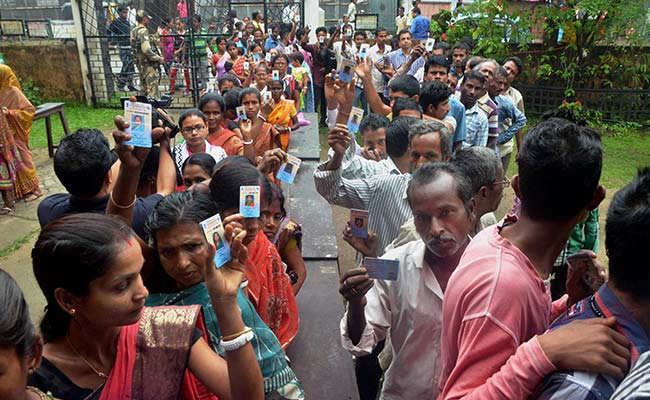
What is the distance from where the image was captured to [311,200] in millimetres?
4965

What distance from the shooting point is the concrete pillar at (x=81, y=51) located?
10909 millimetres

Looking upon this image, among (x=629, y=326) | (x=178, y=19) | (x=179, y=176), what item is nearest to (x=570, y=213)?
(x=629, y=326)

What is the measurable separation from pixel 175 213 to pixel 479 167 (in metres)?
1.52

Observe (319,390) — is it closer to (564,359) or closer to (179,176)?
(564,359)

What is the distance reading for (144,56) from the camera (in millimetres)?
10516

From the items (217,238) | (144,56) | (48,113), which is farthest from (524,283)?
(144,56)

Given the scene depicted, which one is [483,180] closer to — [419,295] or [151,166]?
[419,295]

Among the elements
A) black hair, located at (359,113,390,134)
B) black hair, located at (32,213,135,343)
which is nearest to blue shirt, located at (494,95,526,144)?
black hair, located at (359,113,390,134)

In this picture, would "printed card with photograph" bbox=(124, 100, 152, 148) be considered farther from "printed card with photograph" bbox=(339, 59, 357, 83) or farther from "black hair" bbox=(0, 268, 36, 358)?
"printed card with photograph" bbox=(339, 59, 357, 83)

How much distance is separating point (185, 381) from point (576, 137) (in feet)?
4.38

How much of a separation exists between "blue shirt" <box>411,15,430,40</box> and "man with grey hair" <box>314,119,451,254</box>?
8070 mm

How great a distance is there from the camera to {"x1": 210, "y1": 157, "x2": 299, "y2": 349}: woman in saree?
2.22 metres

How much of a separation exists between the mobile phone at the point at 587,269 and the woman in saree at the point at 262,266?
1243 millimetres

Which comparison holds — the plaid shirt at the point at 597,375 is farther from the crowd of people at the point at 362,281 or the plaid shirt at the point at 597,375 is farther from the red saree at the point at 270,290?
the red saree at the point at 270,290
